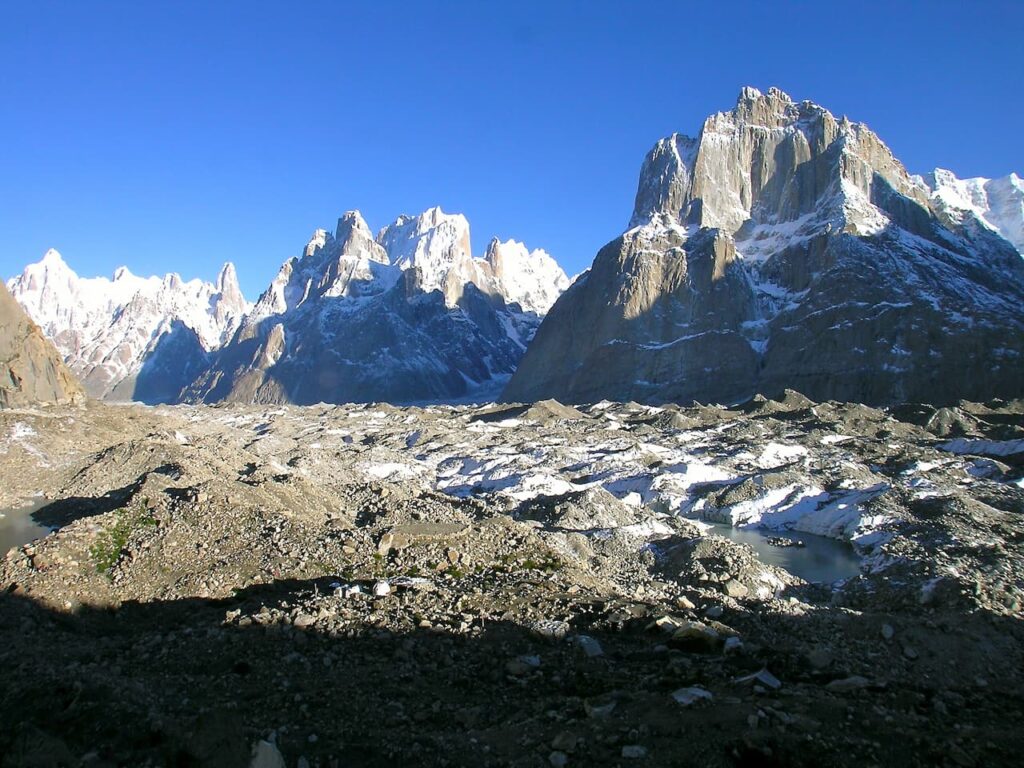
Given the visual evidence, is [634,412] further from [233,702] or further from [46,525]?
[233,702]

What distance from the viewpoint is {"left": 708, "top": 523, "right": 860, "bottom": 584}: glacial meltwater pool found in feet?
107

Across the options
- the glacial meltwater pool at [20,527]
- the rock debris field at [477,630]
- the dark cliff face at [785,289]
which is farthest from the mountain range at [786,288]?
the glacial meltwater pool at [20,527]

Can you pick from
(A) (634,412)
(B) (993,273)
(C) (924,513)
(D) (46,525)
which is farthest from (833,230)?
(D) (46,525)

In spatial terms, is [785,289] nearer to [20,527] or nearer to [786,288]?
[786,288]

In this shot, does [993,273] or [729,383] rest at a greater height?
[993,273]

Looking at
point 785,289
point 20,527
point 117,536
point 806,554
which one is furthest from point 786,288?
point 117,536

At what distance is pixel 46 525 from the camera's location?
3291cm

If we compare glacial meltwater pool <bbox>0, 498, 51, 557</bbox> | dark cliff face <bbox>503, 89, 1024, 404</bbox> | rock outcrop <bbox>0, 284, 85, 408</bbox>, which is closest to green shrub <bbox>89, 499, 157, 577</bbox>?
glacial meltwater pool <bbox>0, 498, 51, 557</bbox>

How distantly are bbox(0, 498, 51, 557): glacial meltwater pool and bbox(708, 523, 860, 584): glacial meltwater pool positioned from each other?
Answer: 34219mm

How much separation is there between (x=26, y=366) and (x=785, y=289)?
488 feet

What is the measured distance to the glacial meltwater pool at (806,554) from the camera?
32.5 m

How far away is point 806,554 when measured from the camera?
3647 centimetres

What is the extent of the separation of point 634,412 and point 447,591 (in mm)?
94074

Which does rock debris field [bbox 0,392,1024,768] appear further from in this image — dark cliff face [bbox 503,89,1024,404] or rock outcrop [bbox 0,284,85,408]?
dark cliff face [bbox 503,89,1024,404]
